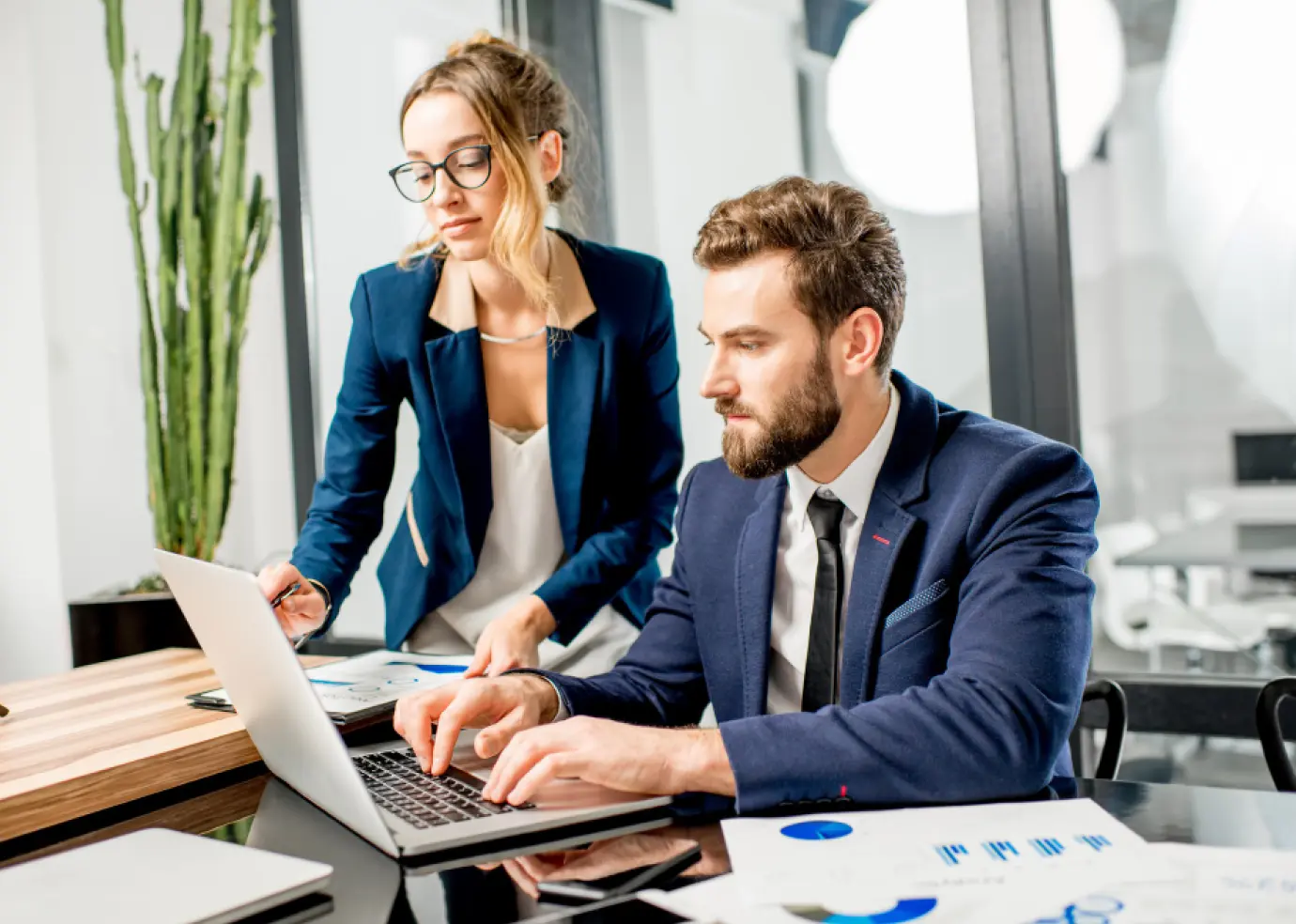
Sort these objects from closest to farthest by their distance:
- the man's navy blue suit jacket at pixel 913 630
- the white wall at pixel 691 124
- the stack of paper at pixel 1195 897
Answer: the stack of paper at pixel 1195 897 → the man's navy blue suit jacket at pixel 913 630 → the white wall at pixel 691 124

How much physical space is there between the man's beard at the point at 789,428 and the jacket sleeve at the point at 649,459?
0.52 metres

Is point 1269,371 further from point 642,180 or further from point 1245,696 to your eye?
point 642,180

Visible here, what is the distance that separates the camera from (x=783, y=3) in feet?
9.98

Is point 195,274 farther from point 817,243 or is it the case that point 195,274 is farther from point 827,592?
point 827,592

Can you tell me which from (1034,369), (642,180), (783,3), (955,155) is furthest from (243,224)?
(1034,369)

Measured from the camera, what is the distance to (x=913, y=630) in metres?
1.40

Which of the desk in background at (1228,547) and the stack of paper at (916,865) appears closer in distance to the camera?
the stack of paper at (916,865)

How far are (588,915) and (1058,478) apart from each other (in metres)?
0.81

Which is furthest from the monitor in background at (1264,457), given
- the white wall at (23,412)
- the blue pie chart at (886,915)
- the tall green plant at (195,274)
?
the white wall at (23,412)

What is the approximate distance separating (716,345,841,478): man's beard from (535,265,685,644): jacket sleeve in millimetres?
517

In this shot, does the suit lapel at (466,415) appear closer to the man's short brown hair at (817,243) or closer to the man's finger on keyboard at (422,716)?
the man's short brown hair at (817,243)

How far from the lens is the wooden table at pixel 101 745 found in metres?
1.19

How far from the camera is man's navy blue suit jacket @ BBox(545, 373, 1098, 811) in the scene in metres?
1.10

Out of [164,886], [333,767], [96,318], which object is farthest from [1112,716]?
[96,318]
